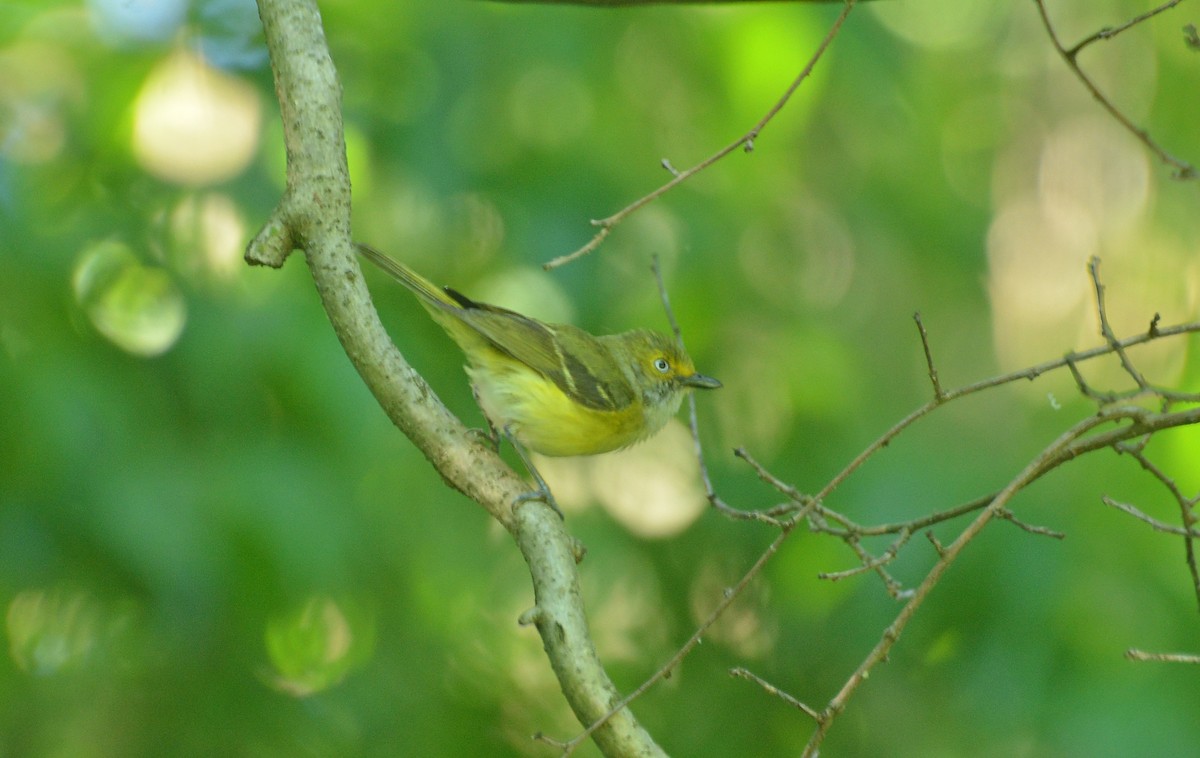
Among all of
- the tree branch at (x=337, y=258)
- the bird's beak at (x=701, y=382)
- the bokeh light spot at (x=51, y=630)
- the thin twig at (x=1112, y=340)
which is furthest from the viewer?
the bird's beak at (x=701, y=382)

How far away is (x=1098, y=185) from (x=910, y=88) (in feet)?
11.4

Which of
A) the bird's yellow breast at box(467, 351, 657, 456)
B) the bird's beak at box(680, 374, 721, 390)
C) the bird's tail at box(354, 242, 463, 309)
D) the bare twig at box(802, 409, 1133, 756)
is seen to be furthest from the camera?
the bird's beak at box(680, 374, 721, 390)

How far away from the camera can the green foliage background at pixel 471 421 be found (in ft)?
12.7

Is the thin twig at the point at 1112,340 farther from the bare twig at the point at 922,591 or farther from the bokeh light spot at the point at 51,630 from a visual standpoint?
the bokeh light spot at the point at 51,630

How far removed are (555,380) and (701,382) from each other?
71 cm

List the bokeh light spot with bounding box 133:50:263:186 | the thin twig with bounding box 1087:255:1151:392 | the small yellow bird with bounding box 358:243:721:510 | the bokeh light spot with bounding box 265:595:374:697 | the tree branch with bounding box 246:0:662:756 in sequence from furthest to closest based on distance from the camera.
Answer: the bokeh light spot with bounding box 265:595:374:697, the small yellow bird with bounding box 358:243:721:510, the bokeh light spot with bounding box 133:50:263:186, the tree branch with bounding box 246:0:662:756, the thin twig with bounding box 1087:255:1151:392

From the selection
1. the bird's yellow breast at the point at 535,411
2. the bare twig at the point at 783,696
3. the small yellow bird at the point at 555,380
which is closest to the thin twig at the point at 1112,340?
the bare twig at the point at 783,696

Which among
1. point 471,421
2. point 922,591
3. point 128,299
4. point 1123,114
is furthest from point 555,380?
point 922,591

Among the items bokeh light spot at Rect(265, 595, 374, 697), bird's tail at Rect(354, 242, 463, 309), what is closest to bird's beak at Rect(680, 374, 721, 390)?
bird's tail at Rect(354, 242, 463, 309)

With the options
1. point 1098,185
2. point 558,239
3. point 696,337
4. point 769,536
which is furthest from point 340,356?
point 1098,185

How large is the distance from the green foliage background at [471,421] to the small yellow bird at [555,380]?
18cm

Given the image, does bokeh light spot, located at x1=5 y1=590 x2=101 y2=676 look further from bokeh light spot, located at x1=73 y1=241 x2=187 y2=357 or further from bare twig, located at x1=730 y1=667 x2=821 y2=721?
bare twig, located at x1=730 y1=667 x2=821 y2=721

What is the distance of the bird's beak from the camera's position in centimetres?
486

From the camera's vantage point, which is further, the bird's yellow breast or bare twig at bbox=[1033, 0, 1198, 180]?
the bird's yellow breast
